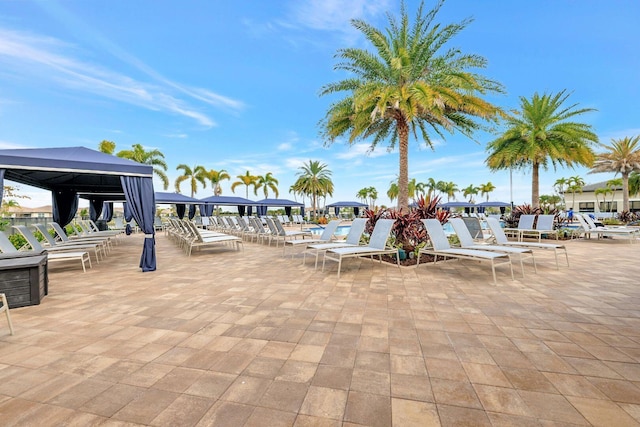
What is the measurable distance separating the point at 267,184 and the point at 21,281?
36.3m

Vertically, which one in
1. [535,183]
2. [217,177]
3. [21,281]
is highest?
[217,177]

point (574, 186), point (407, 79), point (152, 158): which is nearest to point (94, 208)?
point (152, 158)

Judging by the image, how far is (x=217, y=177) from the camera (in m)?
35.3

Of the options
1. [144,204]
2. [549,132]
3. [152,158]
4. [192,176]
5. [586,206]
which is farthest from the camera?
[586,206]

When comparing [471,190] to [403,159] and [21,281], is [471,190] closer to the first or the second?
[403,159]

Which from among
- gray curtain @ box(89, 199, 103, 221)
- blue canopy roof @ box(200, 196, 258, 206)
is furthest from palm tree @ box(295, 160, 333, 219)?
gray curtain @ box(89, 199, 103, 221)

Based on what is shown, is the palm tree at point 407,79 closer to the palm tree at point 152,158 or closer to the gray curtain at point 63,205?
the gray curtain at point 63,205

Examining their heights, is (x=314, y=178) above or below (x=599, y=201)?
above

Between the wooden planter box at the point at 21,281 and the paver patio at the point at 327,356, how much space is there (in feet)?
0.61

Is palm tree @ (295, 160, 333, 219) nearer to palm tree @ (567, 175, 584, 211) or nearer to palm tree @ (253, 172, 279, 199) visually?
palm tree @ (253, 172, 279, 199)

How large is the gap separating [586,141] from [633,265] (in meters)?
9.53

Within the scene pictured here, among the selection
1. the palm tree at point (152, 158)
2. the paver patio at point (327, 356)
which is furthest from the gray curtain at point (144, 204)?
the palm tree at point (152, 158)

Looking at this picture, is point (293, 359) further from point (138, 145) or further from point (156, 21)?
point (138, 145)

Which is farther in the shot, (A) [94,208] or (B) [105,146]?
(B) [105,146]
